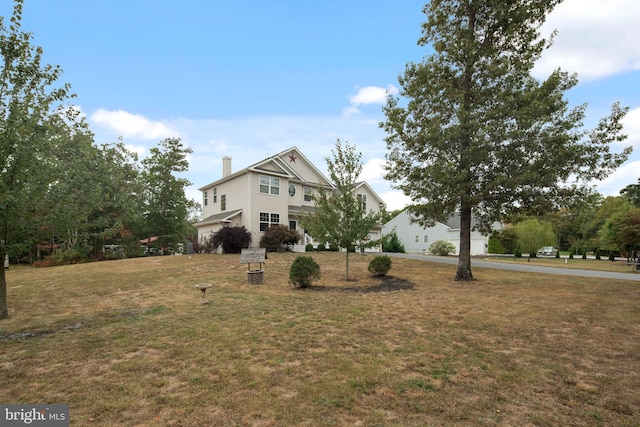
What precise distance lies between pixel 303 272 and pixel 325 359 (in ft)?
22.9

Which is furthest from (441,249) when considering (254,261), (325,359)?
(325,359)

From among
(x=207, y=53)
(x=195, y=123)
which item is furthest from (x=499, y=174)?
(x=195, y=123)

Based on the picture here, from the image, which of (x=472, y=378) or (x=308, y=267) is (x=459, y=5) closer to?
(x=308, y=267)

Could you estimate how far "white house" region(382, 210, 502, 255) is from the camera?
42.2 metres

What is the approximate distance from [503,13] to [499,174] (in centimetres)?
692

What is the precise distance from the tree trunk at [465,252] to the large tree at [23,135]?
14.8m

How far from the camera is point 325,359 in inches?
202

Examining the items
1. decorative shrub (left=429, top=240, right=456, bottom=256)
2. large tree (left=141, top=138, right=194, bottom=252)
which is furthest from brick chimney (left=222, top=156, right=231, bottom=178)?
decorative shrub (left=429, top=240, right=456, bottom=256)

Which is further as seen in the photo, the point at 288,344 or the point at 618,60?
the point at 618,60

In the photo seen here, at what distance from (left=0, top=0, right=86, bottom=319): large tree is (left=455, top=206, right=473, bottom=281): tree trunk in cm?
1478

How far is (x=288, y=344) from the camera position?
19.2ft

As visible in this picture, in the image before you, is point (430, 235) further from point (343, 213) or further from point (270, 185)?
point (343, 213)

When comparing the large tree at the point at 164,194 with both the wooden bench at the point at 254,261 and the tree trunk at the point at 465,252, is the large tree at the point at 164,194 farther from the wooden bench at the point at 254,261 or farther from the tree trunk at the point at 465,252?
the tree trunk at the point at 465,252

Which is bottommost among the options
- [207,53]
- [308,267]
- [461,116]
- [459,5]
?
[308,267]
